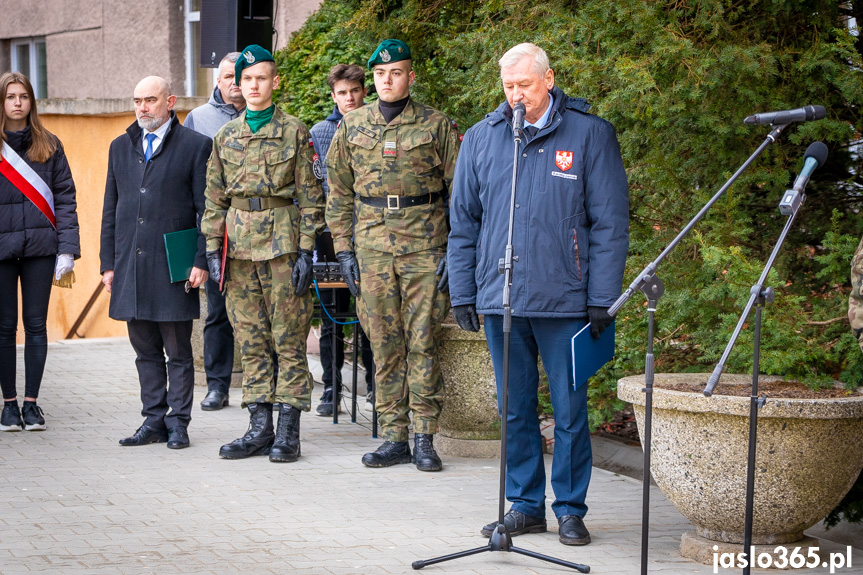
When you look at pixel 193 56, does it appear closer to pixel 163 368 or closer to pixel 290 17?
pixel 290 17

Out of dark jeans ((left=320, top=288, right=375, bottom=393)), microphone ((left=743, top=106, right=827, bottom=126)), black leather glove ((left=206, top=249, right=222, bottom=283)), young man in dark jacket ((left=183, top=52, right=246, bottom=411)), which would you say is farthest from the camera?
young man in dark jacket ((left=183, top=52, right=246, bottom=411))

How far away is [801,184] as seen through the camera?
13.3 ft

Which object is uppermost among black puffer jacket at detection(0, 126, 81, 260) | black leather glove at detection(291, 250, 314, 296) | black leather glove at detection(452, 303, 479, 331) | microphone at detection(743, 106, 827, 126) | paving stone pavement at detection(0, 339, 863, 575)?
microphone at detection(743, 106, 827, 126)

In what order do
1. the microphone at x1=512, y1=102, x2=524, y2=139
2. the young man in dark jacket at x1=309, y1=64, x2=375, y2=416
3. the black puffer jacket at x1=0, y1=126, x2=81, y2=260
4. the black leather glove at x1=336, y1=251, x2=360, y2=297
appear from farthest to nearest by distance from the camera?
the young man in dark jacket at x1=309, y1=64, x2=375, y2=416, the black puffer jacket at x1=0, y1=126, x2=81, y2=260, the black leather glove at x1=336, y1=251, x2=360, y2=297, the microphone at x1=512, y1=102, x2=524, y2=139

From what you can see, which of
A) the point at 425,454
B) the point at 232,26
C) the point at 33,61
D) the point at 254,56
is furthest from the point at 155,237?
the point at 33,61

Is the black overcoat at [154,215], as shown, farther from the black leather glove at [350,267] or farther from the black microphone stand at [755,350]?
the black microphone stand at [755,350]

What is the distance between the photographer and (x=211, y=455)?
281 inches

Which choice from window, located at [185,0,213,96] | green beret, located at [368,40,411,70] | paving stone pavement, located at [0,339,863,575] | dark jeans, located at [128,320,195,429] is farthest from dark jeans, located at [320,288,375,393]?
window, located at [185,0,213,96]

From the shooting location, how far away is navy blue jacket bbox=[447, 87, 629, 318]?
517 centimetres

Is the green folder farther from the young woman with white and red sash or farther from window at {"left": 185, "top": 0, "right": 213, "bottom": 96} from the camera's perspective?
window at {"left": 185, "top": 0, "right": 213, "bottom": 96}

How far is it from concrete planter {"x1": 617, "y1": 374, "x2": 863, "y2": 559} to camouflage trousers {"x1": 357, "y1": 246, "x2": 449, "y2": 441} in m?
1.94

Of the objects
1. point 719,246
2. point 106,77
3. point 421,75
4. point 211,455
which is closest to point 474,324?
point 719,246

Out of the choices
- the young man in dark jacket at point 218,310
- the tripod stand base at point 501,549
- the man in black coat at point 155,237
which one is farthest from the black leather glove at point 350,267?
the tripod stand base at point 501,549

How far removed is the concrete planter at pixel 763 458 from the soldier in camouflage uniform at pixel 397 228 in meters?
1.98
